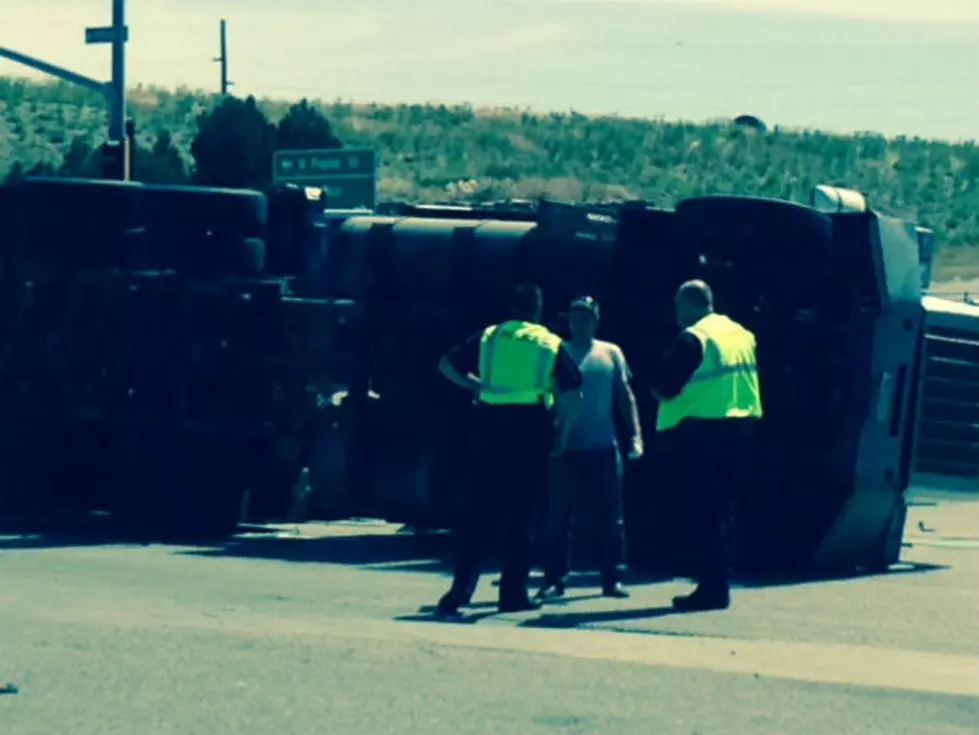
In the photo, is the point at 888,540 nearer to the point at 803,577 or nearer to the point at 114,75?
the point at 803,577

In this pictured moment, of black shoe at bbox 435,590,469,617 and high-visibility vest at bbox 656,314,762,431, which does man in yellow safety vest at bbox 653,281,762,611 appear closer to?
→ high-visibility vest at bbox 656,314,762,431

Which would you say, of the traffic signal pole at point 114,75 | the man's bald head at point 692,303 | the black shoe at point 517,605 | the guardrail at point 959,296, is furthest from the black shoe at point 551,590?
the traffic signal pole at point 114,75

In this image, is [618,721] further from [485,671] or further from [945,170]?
[945,170]

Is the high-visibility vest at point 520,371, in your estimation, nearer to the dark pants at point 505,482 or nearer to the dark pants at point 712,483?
the dark pants at point 505,482

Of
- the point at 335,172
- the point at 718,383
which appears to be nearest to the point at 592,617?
the point at 718,383

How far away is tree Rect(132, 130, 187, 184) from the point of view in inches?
2216

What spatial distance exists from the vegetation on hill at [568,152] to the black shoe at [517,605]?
7859 centimetres

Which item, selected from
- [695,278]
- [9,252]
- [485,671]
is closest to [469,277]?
[695,278]

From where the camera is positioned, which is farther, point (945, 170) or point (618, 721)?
point (945, 170)

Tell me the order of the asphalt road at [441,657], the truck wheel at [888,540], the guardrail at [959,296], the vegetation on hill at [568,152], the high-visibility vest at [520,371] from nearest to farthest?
the asphalt road at [441,657], the high-visibility vest at [520,371], the truck wheel at [888,540], the guardrail at [959,296], the vegetation on hill at [568,152]

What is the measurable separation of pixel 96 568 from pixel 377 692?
6.21 metres

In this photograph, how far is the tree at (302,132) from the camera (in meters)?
56.3

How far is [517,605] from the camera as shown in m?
14.2

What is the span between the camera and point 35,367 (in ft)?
66.6
